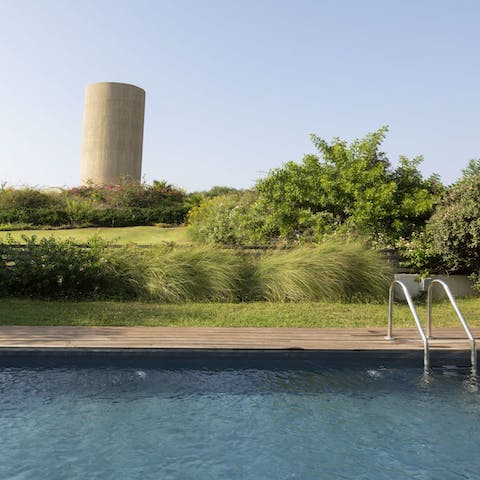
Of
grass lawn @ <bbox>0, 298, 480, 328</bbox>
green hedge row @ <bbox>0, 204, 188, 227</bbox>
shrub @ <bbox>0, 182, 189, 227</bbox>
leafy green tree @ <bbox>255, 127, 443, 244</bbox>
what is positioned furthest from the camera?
shrub @ <bbox>0, 182, 189, 227</bbox>

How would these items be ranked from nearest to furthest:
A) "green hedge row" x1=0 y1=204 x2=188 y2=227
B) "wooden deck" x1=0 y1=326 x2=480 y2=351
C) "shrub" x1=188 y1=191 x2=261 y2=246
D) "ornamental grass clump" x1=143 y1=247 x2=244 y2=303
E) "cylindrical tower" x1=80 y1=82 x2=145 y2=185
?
"wooden deck" x1=0 y1=326 x2=480 y2=351 → "ornamental grass clump" x1=143 y1=247 x2=244 y2=303 → "shrub" x1=188 y1=191 x2=261 y2=246 → "green hedge row" x1=0 y1=204 x2=188 y2=227 → "cylindrical tower" x1=80 y1=82 x2=145 y2=185

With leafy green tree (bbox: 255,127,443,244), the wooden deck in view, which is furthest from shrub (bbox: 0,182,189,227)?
the wooden deck

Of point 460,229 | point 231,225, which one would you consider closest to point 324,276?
point 460,229

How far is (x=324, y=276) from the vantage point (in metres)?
8.44

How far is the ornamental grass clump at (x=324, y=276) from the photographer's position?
8391 millimetres

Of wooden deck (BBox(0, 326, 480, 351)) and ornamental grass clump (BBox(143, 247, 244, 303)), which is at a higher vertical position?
ornamental grass clump (BBox(143, 247, 244, 303))

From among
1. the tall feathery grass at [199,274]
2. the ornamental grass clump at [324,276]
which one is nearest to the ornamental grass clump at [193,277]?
the tall feathery grass at [199,274]

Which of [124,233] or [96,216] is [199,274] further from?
[96,216]

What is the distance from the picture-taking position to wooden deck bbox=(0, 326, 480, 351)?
4.95 meters

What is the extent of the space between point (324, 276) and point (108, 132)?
68.7 feet

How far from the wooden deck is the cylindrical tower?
21570 millimetres

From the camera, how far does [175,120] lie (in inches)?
629

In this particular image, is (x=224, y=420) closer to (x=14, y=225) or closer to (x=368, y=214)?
(x=368, y=214)

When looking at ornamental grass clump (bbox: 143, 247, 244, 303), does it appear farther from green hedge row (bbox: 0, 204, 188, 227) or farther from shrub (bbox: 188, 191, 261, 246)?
green hedge row (bbox: 0, 204, 188, 227)
